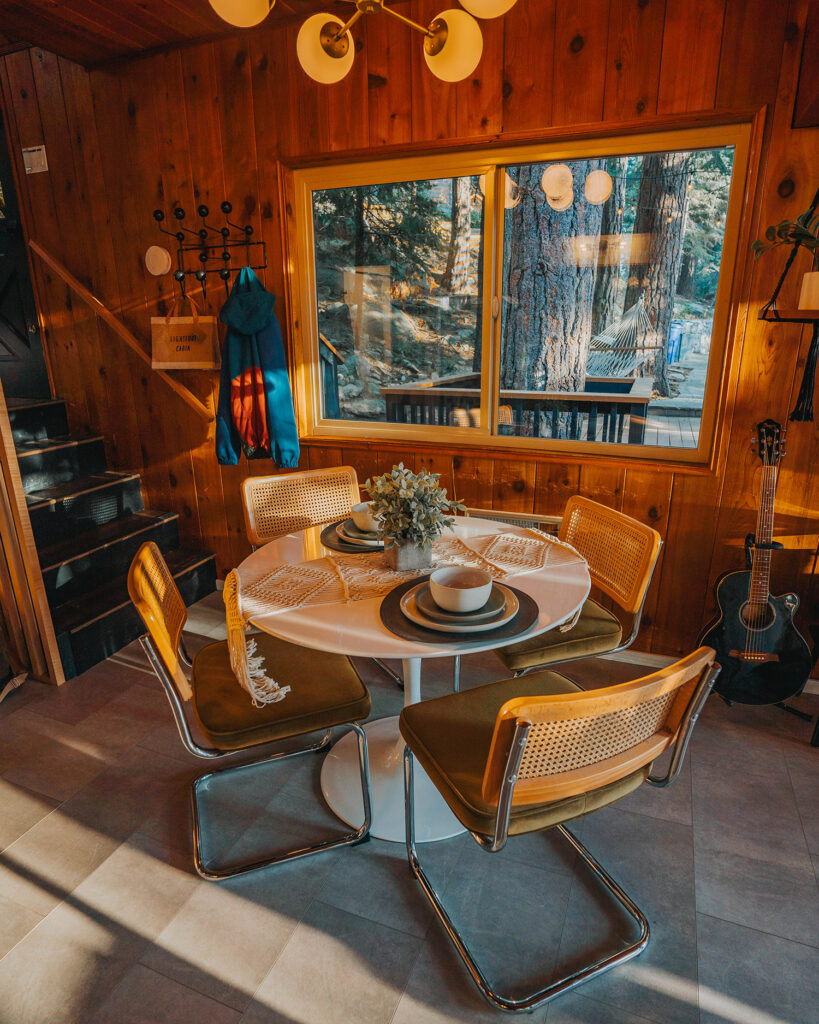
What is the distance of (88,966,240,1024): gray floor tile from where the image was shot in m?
1.35

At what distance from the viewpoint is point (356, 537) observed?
1.95 meters

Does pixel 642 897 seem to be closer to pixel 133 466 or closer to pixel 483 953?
pixel 483 953

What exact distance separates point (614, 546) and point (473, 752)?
939mm

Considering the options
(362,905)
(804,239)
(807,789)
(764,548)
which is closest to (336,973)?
(362,905)

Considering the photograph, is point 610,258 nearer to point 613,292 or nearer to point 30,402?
point 613,292

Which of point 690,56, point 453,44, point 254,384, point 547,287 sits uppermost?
point 690,56

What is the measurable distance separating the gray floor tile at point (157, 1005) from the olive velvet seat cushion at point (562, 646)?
1098 mm

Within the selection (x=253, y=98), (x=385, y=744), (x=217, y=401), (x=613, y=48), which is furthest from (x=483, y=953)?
(x=253, y=98)

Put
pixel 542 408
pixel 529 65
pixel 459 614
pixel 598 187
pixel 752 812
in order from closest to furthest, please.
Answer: pixel 459 614 < pixel 752 812 < pixel 529 65 < pixel 598 187 < pixel 542 408

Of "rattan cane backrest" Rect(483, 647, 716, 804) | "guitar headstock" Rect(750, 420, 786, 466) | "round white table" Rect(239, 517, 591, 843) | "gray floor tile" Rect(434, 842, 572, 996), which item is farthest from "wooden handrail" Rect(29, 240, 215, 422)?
"rattan cane backrest" Rect(483, 647, 716, 804)

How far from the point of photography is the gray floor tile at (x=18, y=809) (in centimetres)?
184

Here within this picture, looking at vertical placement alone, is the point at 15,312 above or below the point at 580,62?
below

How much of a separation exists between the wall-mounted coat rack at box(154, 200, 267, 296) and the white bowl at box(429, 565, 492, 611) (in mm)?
2049

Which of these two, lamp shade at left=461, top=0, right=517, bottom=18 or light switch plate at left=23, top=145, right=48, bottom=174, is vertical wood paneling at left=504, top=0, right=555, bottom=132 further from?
light switch plate at left=23, top=145, right=48, bottom=174
